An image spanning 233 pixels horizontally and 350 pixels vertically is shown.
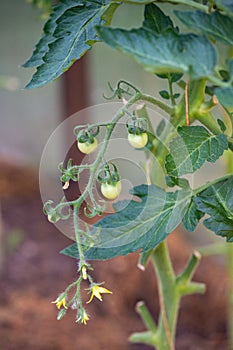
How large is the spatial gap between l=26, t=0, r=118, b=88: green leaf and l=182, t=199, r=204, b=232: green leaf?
148 millimetres

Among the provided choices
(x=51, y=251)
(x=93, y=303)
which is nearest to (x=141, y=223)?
(x=93, y=303)

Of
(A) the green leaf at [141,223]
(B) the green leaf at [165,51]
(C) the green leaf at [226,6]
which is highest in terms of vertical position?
(C) the green leaf at [226,6]

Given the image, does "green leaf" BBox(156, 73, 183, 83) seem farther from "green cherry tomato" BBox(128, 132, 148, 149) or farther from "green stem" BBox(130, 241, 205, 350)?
"green stem" BBox(130, 241, 205, 350)

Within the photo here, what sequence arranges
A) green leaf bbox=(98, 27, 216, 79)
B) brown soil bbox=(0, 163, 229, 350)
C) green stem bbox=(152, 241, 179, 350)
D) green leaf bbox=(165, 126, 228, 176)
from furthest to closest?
brown soil bbox=(0, 163, 229, 350)
green stem bbox=(152, 241, 179, 350)
green leaf bbox=(165, 126, 228, 176)
green leaf bbox=(98, 27, 216, 79)

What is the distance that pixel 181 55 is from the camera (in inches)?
A: 12.8

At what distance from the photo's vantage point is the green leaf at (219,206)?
46 centimetres

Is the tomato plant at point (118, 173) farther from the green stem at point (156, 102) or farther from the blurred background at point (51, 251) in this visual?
the blurred background at point (51, 251)

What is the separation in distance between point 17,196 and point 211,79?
9.14ft

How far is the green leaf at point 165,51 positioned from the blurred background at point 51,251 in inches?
34.0

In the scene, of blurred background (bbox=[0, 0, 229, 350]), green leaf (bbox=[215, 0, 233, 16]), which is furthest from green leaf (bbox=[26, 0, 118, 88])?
blurred background (bbox=[0, 0, 229, 350])

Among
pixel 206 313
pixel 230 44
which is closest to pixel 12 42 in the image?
pixel 206 313

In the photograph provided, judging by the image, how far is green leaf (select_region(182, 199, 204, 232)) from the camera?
0.46 meters

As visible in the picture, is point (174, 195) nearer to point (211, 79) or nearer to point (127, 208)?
point (127, 208)

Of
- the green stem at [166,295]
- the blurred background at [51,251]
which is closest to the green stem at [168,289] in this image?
the green stem at [166,295]
